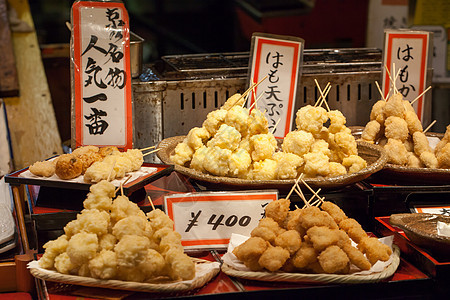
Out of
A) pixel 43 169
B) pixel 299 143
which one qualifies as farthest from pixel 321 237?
pixel 43 169

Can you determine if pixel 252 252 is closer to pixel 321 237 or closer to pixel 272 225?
pixel 272 225

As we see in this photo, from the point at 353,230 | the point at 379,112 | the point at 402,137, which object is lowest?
the point at 353,230

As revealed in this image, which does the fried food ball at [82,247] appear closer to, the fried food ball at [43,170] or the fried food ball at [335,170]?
Answer: the fried food ball at [43,170]

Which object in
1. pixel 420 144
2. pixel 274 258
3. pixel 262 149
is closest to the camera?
pixel 274 258

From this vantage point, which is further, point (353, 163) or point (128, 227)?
point (353, 163)

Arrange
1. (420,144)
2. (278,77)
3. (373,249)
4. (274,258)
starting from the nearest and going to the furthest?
(274,258), (373,249), (420,144), (278,77)

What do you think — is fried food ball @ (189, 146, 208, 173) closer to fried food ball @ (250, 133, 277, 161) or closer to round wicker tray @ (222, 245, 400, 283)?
fried food ball @ (250, 133, 277, 161)

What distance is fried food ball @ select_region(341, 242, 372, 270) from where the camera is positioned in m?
2.06

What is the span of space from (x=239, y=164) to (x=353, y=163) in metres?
0.58

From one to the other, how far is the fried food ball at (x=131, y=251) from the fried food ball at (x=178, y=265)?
107 millimetres

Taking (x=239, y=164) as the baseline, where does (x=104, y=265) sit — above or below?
below

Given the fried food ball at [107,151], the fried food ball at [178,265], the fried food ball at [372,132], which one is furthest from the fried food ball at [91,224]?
the fried food ball at [372,132]

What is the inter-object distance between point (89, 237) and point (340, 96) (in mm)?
2169

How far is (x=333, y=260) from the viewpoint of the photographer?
201 centimetres
